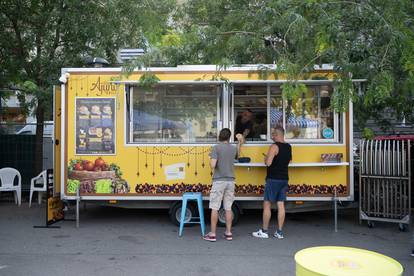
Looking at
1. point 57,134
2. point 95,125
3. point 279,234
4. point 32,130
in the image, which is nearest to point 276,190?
point 279,234

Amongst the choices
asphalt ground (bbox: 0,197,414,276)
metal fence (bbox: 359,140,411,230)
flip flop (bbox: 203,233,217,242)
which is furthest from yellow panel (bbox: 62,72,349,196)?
flip flop (bbox: 203,233,217,242)

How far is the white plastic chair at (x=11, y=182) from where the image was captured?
10422 millimetres

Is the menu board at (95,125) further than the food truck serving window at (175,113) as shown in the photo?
No

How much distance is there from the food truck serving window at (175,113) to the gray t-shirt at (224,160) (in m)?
0.91

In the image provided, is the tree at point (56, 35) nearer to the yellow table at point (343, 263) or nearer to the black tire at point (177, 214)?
the black tire at point (177, 214)

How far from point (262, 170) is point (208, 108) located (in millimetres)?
1391

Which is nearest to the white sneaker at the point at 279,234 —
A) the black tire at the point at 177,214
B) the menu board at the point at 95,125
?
the black tire at the point at 177,214

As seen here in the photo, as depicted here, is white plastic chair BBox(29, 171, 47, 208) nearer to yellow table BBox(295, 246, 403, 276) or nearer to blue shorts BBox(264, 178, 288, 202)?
blue shorts BBox(264, 178, 288, 202)

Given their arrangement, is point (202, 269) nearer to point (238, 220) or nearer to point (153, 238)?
point (153, 238)

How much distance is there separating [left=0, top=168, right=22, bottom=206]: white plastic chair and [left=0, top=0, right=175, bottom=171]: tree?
1.61 metres

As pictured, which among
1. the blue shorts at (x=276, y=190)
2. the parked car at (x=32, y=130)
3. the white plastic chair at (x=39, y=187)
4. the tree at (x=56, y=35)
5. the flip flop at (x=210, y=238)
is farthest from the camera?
the parked car at (x=32, y=130)

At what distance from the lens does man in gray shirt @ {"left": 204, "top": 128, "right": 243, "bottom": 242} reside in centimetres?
709

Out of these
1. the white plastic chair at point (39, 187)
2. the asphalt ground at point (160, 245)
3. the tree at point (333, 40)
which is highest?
the tree at point (333, 40)

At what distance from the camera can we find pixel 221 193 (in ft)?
23.4
